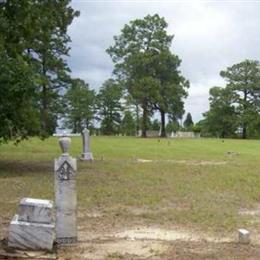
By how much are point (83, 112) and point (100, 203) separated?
6790 centimetres

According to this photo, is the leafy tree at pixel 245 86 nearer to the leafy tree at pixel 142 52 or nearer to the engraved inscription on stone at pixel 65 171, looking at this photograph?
the leafy tree at pixel 142 52

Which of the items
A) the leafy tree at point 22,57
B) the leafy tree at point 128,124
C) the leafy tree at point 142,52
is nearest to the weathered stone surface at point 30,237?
the leafy tree at point 22,57

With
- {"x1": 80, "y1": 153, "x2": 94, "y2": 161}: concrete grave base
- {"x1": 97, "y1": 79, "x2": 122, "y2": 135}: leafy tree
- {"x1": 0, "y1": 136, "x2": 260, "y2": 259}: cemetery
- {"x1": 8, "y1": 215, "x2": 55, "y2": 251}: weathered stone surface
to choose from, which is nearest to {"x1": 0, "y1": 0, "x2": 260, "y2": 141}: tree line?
{"x1": 97, "y1": 79, "x2": 122, "y2": 135}: leafy tree

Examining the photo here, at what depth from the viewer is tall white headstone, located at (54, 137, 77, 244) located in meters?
8.66

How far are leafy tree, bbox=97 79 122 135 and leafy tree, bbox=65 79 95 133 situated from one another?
1.51 m

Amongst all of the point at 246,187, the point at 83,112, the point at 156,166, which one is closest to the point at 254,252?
the point at 246,187

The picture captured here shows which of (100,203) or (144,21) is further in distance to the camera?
(144,21)

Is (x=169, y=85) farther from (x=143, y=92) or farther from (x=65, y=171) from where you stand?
(x=65, y=171)

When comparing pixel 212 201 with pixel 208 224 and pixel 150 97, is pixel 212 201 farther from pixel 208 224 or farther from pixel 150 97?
pixel 150 97

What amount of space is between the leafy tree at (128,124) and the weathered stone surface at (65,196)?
7713 centimetres

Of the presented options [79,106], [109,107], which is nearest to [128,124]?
[109,107]

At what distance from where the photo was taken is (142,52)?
71188 mm

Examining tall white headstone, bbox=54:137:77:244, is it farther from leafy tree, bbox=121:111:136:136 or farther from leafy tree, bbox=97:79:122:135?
leafy tree, bbox=121:111:136:136

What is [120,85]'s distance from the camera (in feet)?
249
